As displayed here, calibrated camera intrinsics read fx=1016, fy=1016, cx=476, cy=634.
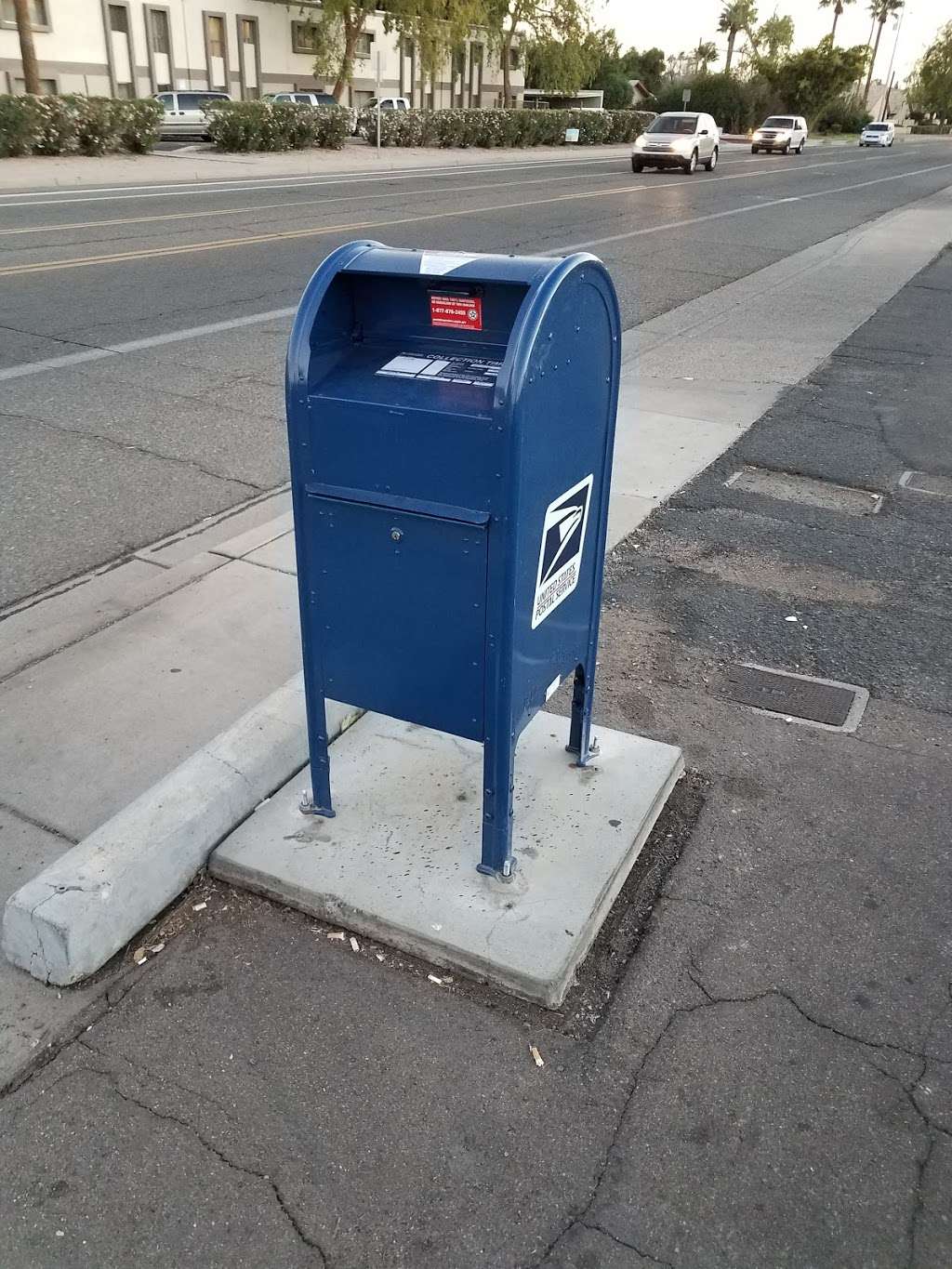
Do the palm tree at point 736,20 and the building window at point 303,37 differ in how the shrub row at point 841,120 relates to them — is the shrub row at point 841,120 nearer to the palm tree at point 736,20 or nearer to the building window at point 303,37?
the palm tree at point 736,20

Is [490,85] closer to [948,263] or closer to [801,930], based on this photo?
[948,263]

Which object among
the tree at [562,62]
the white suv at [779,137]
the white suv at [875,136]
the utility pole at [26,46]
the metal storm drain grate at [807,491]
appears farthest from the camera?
the white suv at [875,136]

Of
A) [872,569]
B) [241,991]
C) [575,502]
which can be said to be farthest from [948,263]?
[241,991]

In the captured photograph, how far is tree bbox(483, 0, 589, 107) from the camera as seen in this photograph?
50191 millimetres

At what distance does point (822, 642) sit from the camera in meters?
4.43

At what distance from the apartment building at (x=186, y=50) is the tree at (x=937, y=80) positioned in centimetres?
6586

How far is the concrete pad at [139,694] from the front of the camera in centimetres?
327

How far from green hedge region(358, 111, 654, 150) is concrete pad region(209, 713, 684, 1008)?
118 ft

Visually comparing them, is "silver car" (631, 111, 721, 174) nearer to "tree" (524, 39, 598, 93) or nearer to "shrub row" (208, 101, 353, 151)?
"shrub row" (208, 101, 353, 151)

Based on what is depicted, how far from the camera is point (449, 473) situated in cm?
244

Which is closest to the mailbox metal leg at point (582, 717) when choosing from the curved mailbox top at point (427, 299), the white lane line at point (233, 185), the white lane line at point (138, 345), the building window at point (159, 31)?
the curved mailbox top at point (427, 299)

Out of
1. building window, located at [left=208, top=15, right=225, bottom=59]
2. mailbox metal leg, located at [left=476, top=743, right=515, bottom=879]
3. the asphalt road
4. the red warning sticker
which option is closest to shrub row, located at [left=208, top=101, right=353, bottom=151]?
the asphalt road

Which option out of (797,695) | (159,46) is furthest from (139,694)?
(159,46)

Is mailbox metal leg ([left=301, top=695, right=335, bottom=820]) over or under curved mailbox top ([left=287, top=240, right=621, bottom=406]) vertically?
under
